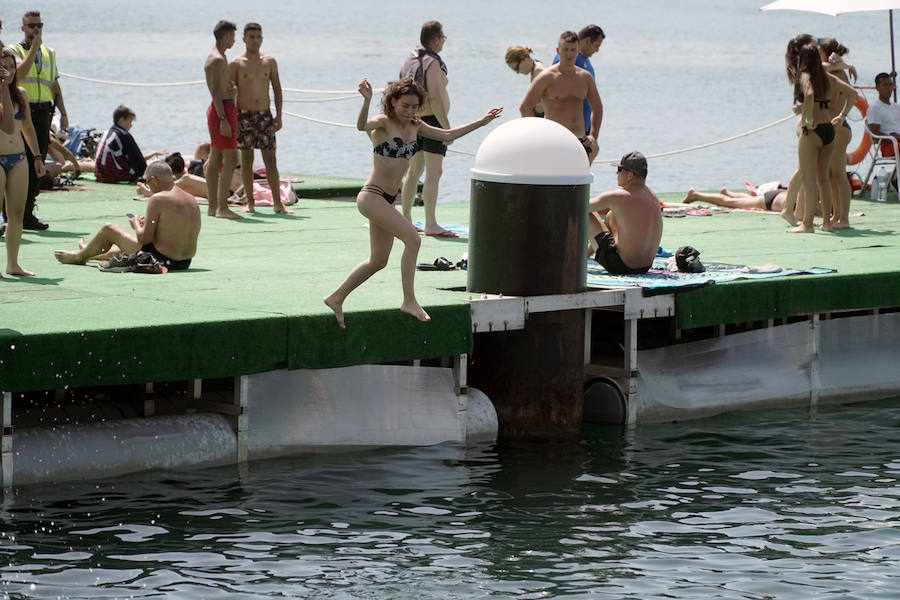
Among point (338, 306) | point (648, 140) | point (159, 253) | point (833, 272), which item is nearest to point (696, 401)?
point (833, 272)

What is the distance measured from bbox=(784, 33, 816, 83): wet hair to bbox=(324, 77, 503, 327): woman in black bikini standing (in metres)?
6.10

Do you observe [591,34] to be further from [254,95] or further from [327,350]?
[327,350]

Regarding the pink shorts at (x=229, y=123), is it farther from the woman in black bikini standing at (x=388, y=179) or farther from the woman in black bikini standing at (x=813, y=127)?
the woman in black bikini standing at (x=388, y=179)

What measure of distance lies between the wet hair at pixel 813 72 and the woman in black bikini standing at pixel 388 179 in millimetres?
6037

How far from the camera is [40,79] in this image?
15.8m

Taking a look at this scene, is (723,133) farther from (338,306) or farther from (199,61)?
(338,306)

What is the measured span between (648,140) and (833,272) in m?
38.1

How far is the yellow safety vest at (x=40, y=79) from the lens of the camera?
1564 cm

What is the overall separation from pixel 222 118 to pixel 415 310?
634cm

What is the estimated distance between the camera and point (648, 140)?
4953cm

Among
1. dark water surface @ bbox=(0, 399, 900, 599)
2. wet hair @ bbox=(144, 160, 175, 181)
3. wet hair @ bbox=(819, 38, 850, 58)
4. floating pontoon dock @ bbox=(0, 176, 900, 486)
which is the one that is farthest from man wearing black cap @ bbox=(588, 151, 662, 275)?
wet hair @ bbox=(819, 38, 850, 58)

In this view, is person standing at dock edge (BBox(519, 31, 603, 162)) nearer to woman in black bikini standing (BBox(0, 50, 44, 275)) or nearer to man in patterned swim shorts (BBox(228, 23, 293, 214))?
man in patterned swim shorts (BBox(228, 23, 293, 214))

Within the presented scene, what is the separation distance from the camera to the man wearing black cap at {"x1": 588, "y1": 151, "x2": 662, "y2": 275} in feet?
37.1

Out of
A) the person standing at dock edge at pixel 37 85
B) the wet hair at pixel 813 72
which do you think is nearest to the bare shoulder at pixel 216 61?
the person standing at dock edge at pixel 37 85
